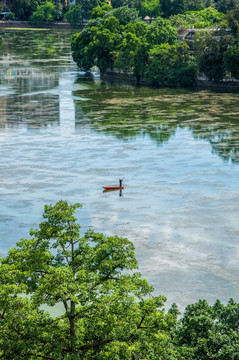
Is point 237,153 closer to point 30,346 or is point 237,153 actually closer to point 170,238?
point 170,238

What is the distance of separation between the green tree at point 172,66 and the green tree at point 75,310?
245ft

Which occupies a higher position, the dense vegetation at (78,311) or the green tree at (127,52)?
the green tree at (127,52)

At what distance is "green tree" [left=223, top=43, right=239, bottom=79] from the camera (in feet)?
269

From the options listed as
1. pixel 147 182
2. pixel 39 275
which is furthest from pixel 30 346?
pixel 147 182

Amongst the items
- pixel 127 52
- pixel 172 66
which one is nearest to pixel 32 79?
pixel 127 52

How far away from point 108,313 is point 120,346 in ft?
2.99

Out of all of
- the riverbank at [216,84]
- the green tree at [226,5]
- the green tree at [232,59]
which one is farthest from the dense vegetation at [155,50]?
the green tree at [226,5]

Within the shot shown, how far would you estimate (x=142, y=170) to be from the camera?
47625 mm

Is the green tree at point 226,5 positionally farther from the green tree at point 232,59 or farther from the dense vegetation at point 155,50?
the green tree at point 232,59

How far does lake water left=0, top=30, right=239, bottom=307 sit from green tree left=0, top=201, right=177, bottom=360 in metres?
10.9

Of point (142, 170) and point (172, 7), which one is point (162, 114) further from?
point (172, 7)

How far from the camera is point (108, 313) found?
15.6m

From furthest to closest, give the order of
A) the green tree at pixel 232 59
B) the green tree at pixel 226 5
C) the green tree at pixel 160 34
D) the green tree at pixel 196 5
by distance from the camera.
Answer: the green tree at pixel 196 5, the green tree at pixel 226 5, the green tree at pixel 160 34, the green tree at pixel 232 59

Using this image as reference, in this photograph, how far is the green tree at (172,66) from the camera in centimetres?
8925
